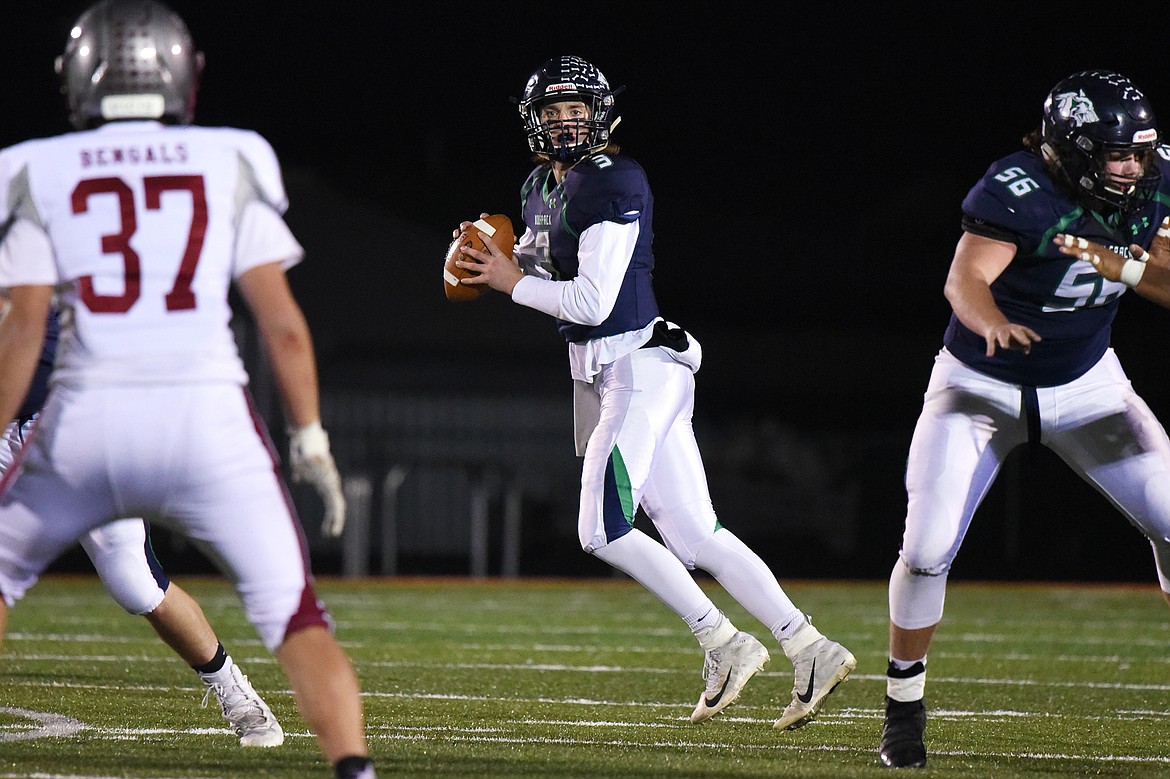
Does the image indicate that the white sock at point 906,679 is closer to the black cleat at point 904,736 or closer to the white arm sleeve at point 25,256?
Result: the black cleat at point 904,736

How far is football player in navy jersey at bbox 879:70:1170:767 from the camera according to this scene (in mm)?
3805

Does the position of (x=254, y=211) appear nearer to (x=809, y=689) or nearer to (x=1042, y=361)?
(x=1042, y=361)

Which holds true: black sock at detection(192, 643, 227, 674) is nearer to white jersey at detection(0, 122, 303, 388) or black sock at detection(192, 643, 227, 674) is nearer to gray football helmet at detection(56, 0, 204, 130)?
white jersey at detection(0, 122, 303, 388)

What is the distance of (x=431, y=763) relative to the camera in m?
3.60

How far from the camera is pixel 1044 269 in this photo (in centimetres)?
389

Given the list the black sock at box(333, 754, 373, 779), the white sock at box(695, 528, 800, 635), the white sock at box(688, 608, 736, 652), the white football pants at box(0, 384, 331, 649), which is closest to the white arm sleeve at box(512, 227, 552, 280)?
the white sock at box(695, 528, 800, 635)

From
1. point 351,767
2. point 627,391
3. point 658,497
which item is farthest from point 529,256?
point 351,767

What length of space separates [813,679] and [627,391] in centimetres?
95

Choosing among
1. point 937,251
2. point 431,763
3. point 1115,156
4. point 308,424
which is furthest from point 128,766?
point 937,251

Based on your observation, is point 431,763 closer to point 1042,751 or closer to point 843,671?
point 843,671

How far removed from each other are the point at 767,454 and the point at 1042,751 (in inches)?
437

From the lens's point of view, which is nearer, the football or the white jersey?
the white jersey

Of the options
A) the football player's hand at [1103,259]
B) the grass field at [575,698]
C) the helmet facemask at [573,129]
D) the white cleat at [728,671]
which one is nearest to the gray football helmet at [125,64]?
the grass field at [575,698]

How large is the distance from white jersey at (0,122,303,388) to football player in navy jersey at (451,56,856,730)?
5.62 ft
